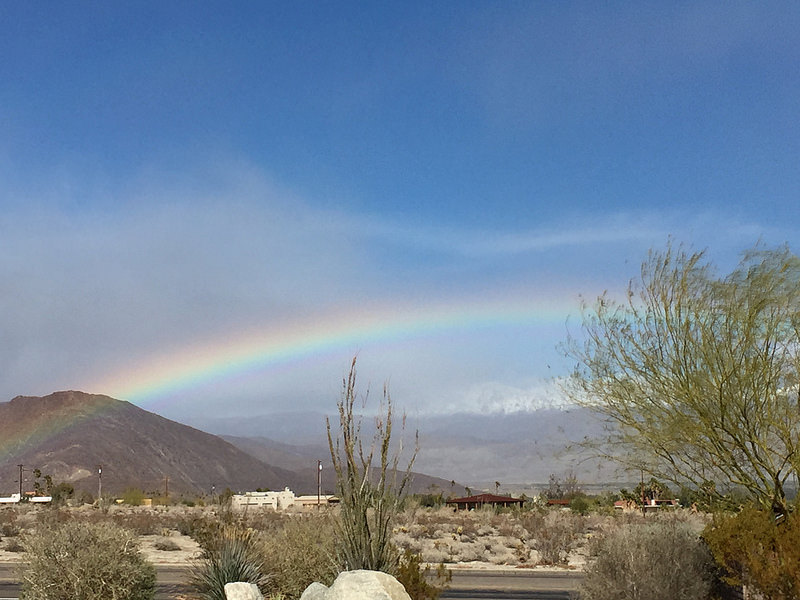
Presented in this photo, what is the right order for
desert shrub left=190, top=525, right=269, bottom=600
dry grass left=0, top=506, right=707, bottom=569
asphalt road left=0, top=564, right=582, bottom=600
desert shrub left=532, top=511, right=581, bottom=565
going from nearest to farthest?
desert shrub left=190, top=525, right=269, bottom=600, asphalt road left=0, top=564, right=582, bottom=600, desert shrub left=532, top=511, right=581, bottom=565, dry grass left=0, top=506, right=707, bottom=569

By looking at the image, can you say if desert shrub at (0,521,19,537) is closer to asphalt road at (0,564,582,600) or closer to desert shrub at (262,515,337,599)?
asphalt road at (0,564,582,600)

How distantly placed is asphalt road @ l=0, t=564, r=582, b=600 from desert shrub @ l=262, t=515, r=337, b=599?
388cm

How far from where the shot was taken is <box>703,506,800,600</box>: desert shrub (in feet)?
43.0

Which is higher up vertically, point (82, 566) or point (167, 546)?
point (82, 566)

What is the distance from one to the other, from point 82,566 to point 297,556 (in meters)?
3.92

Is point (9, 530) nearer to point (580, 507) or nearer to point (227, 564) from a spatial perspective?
point (227, 564)

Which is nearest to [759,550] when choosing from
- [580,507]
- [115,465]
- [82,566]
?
[82,566]

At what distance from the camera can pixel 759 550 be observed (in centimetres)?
1374

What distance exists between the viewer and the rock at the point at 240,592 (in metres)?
14.5

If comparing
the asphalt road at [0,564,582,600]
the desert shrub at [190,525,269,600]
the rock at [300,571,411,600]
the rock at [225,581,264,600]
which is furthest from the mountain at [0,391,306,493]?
the rock at [300,571,411,600]

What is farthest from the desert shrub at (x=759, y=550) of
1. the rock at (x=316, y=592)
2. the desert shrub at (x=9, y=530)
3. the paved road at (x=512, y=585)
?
the desert shrub at (x=9, y=530)

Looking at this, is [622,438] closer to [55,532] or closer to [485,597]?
[485,597]

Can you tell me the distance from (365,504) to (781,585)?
20.2ft

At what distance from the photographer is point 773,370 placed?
16906 mm
